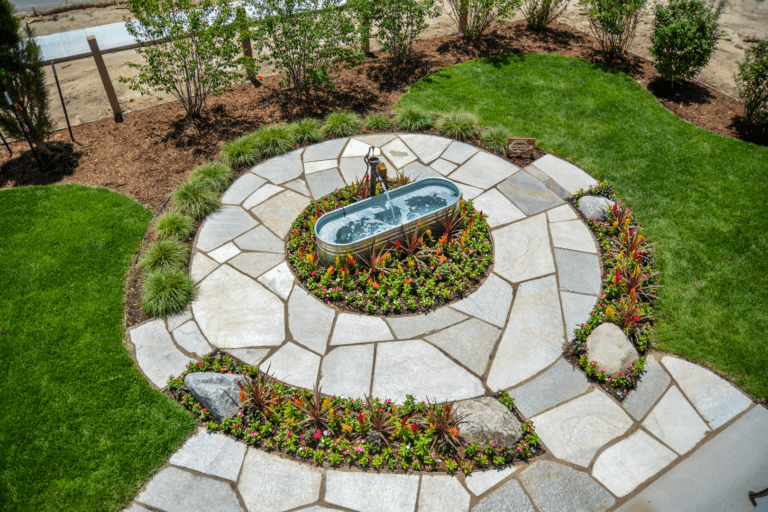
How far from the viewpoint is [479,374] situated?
4230 mm

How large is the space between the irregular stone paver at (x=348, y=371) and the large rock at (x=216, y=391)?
0.77 m

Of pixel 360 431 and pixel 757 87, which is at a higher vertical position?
pixel 757 87

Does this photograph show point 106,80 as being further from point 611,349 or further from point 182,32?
point 611,349

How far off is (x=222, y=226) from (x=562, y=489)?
4.60 metres

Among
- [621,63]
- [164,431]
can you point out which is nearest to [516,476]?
[164,431]

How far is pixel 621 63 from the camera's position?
29.9 feet

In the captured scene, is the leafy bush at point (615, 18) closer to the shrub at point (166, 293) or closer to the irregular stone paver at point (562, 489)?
the irregular stone paver at point (562, 489)

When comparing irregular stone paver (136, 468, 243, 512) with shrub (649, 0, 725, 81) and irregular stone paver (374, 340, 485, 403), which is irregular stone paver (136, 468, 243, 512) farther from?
shrub (649, 0, 725, 81)

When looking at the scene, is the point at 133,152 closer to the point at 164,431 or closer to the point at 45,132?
the point at 45,132

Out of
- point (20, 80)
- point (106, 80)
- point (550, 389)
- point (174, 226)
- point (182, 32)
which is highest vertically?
point (182, 32)

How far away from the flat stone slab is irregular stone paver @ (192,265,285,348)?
258 centimetres

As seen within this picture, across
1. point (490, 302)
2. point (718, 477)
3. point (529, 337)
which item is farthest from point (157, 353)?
point (718, 477)

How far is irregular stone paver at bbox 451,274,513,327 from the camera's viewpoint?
4.73 metres

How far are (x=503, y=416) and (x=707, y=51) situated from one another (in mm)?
7558
